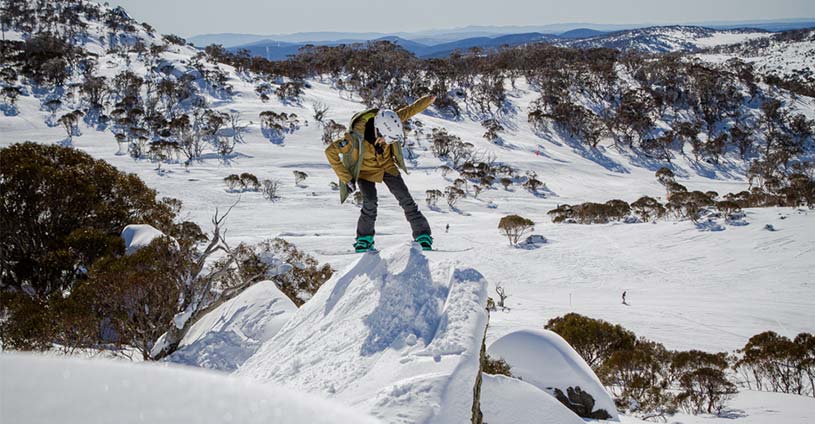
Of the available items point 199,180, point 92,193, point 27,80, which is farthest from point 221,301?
point 27,80

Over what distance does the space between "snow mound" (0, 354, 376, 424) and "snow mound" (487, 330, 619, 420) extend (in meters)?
7.58

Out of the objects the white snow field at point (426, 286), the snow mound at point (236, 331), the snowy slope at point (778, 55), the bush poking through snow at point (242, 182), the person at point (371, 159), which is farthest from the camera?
the snowy slope at point (778, 55)

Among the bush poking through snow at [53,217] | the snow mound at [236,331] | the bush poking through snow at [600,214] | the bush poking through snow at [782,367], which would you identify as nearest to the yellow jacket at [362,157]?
the snow mound at [236,331]

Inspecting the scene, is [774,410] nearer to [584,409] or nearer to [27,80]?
[584,409]

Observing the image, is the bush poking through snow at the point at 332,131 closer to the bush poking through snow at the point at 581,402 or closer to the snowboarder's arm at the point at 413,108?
the bush poking through snow at the point at 581,402

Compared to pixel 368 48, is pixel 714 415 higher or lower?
lower

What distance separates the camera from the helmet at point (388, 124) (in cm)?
539

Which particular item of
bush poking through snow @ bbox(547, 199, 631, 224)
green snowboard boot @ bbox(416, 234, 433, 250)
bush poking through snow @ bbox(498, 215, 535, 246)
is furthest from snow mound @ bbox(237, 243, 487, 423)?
bush poking through snow @ bbox(547, 199, 631, 224)

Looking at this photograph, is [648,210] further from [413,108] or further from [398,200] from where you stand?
[398,200]

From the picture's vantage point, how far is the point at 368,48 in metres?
88.2

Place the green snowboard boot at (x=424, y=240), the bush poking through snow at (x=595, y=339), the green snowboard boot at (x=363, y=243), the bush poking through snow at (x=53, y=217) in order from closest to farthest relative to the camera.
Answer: the green snowboard boot at (x=424, y=240)
the green snowboard boot at (x=363, y=243)
the bush poking through snow at (x=53, y=217)
the bush poking through snow at (x=595, y=339)

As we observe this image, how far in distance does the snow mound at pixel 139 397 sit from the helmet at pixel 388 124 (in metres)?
4.42

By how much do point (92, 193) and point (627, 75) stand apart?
87192mm

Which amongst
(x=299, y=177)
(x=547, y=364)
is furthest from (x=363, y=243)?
(x=299, y=177)
